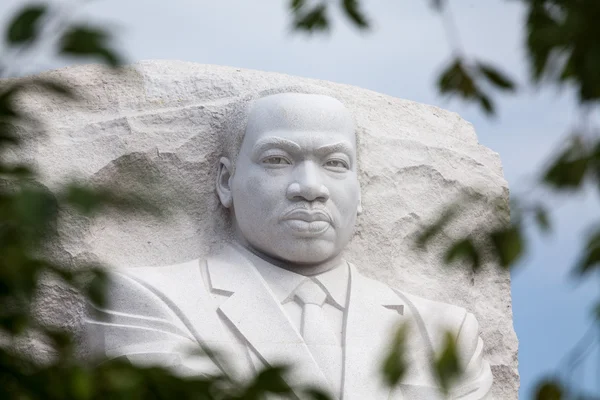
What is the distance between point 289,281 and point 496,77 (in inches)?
97.4

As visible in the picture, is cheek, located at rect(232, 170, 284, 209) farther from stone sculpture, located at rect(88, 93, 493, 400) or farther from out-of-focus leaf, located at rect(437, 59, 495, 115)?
out-of-focus leaf, located at rect(437, 59, 495, 115)

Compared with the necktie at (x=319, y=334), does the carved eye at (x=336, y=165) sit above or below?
above

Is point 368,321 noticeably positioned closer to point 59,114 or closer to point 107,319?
point 107,319

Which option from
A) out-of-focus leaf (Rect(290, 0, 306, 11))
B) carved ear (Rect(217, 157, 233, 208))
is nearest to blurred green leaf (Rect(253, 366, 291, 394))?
out-of-focus leaf (Rect(290, 0, 306, 11))

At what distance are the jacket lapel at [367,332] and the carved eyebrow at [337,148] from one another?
20.1 inches

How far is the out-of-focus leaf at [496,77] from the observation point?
3.35 metres

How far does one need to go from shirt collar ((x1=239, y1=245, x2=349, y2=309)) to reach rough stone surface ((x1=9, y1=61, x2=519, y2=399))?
1.08 ft

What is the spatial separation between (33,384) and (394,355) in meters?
0.84

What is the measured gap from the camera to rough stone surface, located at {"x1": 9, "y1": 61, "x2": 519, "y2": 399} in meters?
5.96

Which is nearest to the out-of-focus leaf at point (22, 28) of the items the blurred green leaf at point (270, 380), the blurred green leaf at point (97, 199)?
the blurred green leaf at point (97, 199)

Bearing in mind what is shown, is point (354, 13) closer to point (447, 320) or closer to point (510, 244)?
point (510, 244)

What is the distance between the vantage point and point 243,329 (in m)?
5.50

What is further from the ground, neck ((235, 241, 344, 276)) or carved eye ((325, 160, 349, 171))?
carved eye ((325, 160, 349, 171))

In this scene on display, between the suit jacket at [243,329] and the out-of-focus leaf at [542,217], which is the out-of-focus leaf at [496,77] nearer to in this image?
the out-of-focus leaf at [542,217]
